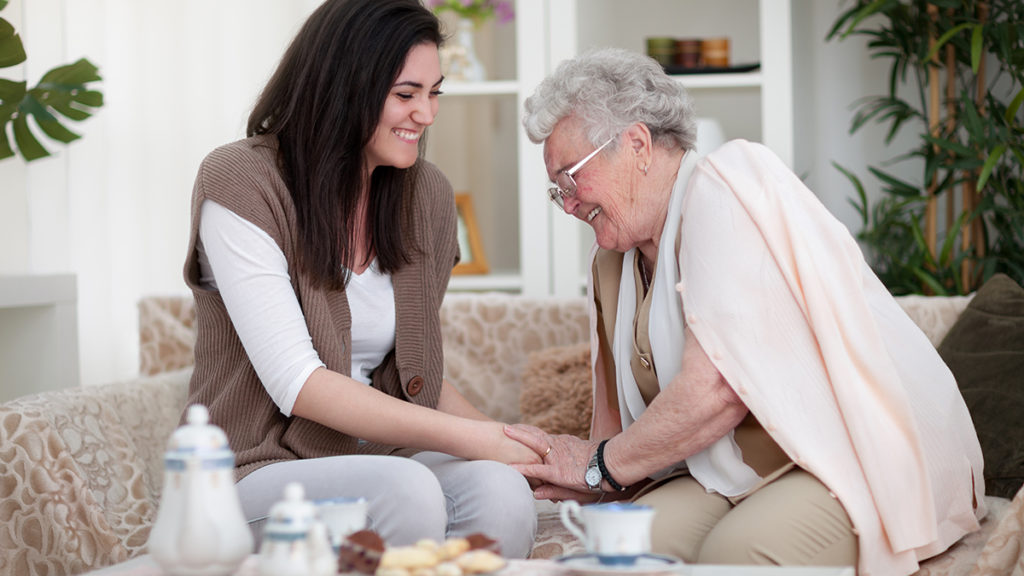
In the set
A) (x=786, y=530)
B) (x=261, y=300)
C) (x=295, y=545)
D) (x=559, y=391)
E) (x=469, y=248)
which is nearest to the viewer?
(x=295, y=545)

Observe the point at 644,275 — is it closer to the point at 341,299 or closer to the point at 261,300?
the point at 341,299

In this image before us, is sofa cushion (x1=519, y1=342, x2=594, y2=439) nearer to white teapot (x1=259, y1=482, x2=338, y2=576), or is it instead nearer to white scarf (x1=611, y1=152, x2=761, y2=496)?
white scarf (x1=611, y1=152, x2=761, y2=496)

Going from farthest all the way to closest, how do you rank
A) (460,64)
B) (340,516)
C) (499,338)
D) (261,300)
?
(460,64)
(499,338)
(261,300)
(340,516)

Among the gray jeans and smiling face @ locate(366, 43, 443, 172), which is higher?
smiling face @ locate(366, 43, 443, 172)

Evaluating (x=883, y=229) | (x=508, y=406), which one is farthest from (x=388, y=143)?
(x=883, y=229)

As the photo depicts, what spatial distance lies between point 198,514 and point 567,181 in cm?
99

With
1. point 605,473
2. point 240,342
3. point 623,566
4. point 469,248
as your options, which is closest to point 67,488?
point 240,342

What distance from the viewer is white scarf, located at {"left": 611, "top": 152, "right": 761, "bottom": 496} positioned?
171cm

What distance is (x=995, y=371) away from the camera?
220cm

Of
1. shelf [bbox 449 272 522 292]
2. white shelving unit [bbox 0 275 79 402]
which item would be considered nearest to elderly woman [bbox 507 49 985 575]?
shelf [bbox 449 272 522 292]

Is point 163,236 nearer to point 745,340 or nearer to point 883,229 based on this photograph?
point 883,229

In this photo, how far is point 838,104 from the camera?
3.62 metres

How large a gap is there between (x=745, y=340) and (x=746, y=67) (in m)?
1.84

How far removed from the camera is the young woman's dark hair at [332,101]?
1.81 m
